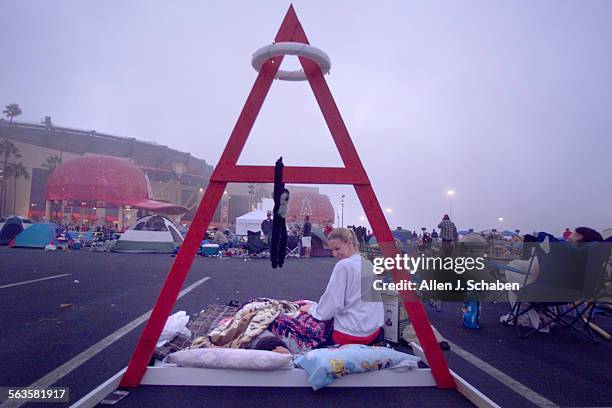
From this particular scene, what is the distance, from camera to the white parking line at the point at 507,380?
265cm

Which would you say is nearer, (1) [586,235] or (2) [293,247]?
(1) [586,235]

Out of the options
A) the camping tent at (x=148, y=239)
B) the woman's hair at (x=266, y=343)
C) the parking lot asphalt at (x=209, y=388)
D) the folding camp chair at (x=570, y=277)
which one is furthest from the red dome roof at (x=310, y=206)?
the woman's hair at (x=266, y=343)

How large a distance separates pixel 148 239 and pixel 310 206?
48.0 metres

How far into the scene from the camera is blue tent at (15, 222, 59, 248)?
18.3 meters

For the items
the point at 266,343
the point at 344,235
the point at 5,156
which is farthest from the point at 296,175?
the point at 5,156

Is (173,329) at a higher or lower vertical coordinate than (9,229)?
→ higher

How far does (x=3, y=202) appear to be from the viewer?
45938 millimetres

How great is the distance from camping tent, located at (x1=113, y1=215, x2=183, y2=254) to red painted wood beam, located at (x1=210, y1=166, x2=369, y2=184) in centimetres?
1690

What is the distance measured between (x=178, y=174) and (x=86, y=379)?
6743cm

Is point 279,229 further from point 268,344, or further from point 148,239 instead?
point 148,239

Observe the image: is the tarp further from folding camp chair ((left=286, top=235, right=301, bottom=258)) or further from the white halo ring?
the white halo ring

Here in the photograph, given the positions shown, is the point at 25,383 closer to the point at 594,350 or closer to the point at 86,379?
the point at 86,379

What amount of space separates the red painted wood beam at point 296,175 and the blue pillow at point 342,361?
4.46 feet

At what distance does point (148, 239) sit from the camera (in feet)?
59.4
